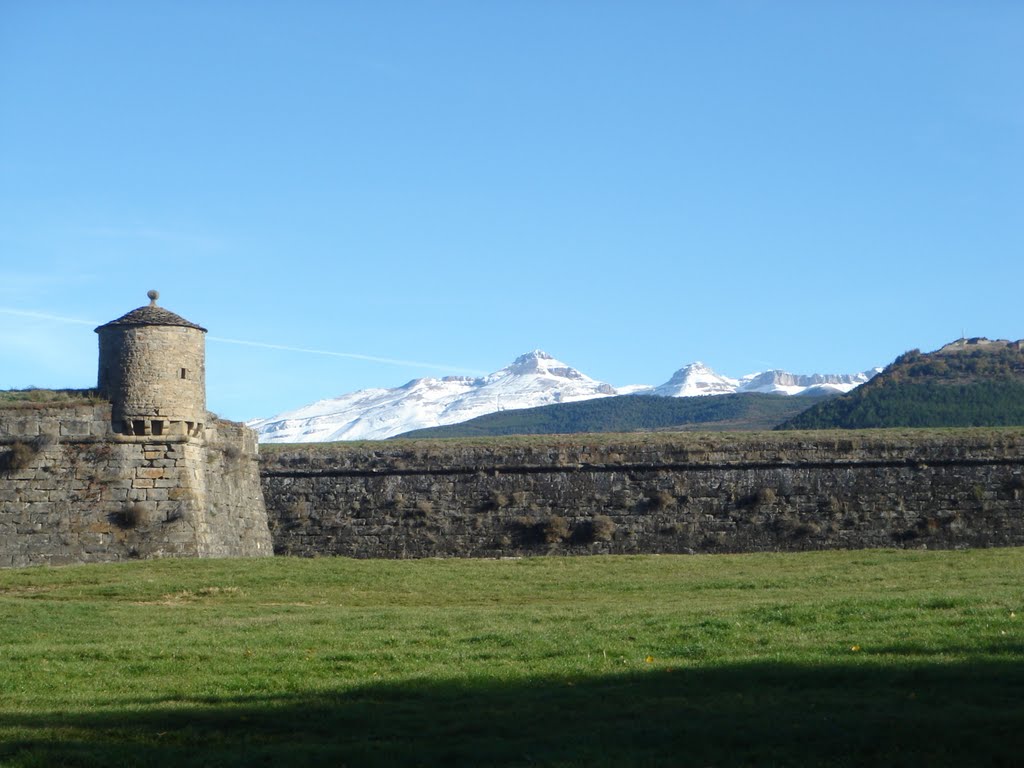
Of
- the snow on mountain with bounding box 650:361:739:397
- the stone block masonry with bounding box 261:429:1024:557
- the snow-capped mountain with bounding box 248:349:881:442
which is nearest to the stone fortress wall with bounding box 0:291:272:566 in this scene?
the stone block masonry with bounding box 261:429:1024:557

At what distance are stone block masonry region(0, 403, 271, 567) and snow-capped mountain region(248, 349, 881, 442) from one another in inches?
2631

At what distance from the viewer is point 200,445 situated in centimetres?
2766

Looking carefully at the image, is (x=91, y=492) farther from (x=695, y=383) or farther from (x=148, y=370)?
(x=695, y=383)

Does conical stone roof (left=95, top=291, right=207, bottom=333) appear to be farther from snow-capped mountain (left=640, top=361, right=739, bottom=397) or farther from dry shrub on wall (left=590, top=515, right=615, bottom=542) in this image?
snow-capped mountain (left=640, top=361, right=739, bottom=397)

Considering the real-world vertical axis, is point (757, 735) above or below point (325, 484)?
below

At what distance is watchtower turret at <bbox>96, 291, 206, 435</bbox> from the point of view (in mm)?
26562

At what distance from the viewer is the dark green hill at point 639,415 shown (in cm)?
9938

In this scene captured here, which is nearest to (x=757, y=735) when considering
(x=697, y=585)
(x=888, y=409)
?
(x=697, y=585)

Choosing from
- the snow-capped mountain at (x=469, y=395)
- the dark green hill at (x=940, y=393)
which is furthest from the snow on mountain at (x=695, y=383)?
the dark green hill at (x=940, y=393)

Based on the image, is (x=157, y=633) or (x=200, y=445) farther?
(x=200, y=445)

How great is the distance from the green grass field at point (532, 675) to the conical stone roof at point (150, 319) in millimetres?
6176

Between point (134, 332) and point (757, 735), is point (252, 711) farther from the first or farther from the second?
point (134, 332)

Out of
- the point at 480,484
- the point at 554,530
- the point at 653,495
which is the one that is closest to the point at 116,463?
the point at 480,484

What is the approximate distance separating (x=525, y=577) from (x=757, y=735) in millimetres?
14846
